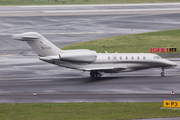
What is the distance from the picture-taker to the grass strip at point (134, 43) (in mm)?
57469

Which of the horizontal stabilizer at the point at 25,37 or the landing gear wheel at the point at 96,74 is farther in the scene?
the landing gear wheel at the point at 96,74

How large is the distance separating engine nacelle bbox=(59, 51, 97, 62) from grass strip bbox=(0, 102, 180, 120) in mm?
10412

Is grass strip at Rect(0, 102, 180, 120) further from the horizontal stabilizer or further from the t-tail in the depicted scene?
the t-tail

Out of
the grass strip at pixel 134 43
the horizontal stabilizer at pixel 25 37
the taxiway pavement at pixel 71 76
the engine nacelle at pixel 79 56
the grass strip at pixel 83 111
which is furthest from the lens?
the grass strip at pixel 134 43

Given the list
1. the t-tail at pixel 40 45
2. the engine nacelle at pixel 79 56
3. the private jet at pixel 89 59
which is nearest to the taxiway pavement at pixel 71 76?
the private jet at pixel 89 59

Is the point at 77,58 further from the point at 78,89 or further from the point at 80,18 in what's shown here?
the point at 80,18

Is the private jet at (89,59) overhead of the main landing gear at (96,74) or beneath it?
overhead

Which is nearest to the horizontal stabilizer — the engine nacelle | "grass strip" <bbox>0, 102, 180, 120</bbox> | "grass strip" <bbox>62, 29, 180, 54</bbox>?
the engine nacelle

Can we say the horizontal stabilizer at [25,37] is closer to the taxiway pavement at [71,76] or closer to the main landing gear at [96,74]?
the taxiway pavement at [71,76]

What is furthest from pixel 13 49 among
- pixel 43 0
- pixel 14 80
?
pixel 43 0

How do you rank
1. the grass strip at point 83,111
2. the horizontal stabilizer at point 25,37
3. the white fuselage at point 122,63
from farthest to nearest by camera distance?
the white fuselage at point 122,63 → the horizontal stabilizer at point 25,37 → the grass strip at point 83,111

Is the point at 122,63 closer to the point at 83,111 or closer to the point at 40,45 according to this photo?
the point at 40,45

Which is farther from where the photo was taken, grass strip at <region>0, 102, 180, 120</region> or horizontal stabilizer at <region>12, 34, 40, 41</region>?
horizontal stabilizer at <region>12, 34, 40, 41</region>

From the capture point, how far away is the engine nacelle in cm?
3728
